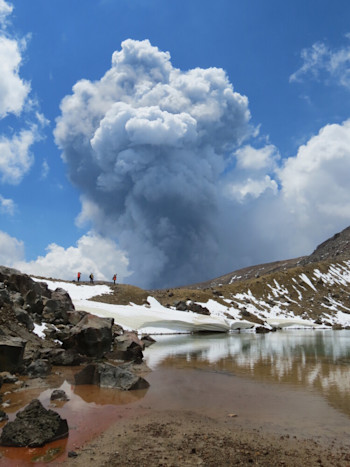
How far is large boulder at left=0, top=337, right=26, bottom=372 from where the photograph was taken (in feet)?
55.4

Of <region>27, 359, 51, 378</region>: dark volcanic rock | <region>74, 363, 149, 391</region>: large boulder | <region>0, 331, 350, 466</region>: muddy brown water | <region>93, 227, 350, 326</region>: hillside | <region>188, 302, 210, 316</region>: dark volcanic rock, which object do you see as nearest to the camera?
<region>0, 331, 350, 466</region>: muddy brown water

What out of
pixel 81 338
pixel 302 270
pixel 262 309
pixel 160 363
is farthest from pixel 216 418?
pixel 302 270

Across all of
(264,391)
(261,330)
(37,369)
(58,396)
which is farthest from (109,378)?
(261,330)

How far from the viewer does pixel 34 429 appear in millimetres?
9445

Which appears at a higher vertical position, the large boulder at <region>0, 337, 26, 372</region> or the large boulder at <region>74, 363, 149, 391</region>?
the large boulder at <region>0, 337, 26, 372</region>

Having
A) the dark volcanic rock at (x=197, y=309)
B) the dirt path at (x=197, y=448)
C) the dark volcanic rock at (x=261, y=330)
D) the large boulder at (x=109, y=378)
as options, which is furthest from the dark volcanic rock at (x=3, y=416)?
the dark volcanic rock at (x=197, y=309)

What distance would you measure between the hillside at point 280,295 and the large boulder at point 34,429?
56.3 meters

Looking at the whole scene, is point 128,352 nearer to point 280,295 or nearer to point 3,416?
point 3,416

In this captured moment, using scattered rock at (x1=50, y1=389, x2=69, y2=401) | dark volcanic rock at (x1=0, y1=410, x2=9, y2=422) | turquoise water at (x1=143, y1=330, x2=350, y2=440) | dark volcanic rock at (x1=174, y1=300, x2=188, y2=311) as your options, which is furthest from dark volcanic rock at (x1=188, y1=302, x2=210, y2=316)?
dark volcanic rock at (x1=0, y1=410, x2=9, y2=422)

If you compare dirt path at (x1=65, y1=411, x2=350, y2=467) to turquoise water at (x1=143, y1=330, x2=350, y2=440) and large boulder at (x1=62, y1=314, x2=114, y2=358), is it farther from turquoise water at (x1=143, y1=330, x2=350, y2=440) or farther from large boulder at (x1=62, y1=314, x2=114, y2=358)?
large boulder at (x1=62, y1=314, x2=114, y2=358)

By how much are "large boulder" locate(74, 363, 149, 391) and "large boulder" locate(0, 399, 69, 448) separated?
21.4 feet

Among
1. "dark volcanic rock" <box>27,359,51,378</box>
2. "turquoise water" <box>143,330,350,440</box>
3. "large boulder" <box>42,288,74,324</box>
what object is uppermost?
"large boulder" <box>42,288,74,324</box>

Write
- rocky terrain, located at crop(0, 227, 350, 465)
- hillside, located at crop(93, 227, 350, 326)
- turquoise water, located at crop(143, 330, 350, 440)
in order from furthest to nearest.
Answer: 1. hillside, located at crop(93, 227, 350, 326)
2. turquoise water, located at crop(143, 330, 350, 440)
3. rocky terrain, located at crop(0, 227, 350, 465)

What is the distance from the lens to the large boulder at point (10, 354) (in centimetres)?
1688
